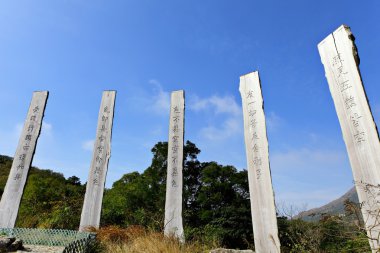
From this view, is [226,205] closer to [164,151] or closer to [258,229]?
[164,151]

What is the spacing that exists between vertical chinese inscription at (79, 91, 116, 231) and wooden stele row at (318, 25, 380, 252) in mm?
5331

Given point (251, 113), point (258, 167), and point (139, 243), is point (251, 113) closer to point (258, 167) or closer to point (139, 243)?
point (258, 167)

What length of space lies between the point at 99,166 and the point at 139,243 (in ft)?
9.16

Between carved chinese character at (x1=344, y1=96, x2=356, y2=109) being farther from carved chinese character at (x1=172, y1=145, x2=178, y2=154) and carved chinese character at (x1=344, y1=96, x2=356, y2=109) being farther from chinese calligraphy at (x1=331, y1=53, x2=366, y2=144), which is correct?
carved chinese character at (x1=172, y1=145, x2=178, y2=154)

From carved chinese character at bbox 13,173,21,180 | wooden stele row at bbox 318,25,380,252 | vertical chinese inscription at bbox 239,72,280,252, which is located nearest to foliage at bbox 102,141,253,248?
carved chinese character at bbox 13,173,21,180

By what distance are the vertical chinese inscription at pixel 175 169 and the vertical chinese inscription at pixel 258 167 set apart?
182 cm

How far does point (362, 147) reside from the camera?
398 centimetres

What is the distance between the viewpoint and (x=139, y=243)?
507 cm

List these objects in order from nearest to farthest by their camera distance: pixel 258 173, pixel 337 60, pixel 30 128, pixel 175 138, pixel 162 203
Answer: pixel 337 60, pixel 258 173, pixel 175 138, pixel 30 128, pixel 162 203

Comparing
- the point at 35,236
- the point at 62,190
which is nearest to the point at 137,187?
the point at 62,190

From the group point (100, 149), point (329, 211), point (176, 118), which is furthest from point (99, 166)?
point (329, 211)

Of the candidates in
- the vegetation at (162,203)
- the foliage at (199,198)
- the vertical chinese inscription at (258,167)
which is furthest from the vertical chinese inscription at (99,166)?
the vertical chinese inscription at (258,167)

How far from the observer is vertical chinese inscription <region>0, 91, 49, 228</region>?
686cm

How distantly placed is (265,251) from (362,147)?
2221 mm
